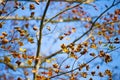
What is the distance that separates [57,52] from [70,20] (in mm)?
1826

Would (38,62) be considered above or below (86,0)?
below

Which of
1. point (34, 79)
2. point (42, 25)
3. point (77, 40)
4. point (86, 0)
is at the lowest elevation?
point (34, 79)

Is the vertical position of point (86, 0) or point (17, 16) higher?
point (86, 0)

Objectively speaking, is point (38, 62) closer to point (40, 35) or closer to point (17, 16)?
point (40, 35)

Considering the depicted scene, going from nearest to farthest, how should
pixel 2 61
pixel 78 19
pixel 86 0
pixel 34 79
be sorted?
pixel 2 61, pixel 34 79, pixel 86 0, pixel 78 19

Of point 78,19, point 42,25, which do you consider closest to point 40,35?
point 42,25

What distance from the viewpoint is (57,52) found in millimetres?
7512

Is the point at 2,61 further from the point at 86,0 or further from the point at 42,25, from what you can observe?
the point at 86,0

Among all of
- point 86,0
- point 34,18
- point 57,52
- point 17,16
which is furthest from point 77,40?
point 17,16

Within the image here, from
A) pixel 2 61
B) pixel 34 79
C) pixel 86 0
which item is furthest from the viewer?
pixel 86 0

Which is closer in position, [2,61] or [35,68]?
[2,61]

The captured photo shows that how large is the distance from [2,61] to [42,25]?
152 cm

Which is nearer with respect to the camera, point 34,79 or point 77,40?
point 34,79

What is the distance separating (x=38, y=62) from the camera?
7070mm
